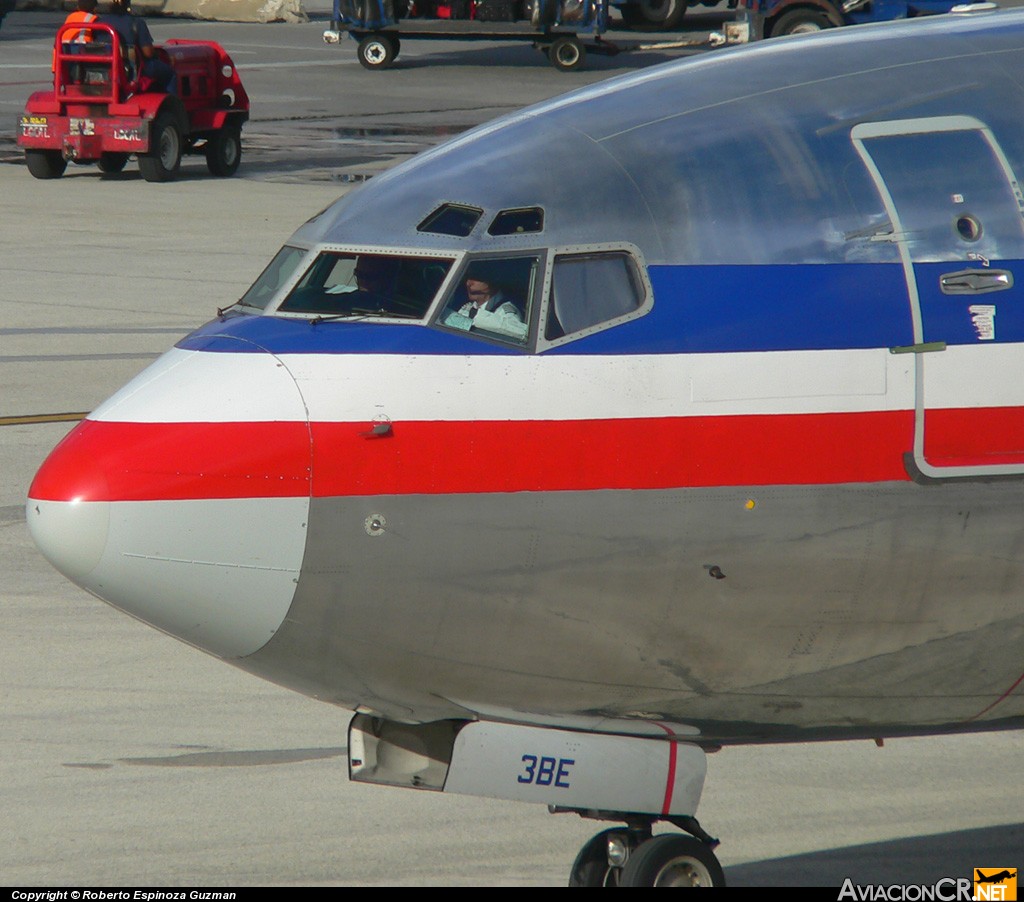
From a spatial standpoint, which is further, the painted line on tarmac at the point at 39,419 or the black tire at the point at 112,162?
the black tire at the point at 112,162

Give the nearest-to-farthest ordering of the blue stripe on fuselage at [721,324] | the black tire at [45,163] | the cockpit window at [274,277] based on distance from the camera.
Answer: the blue stripe on fuselage at [721,324], the cockpit window at [274,277], the black tire at [45,163]

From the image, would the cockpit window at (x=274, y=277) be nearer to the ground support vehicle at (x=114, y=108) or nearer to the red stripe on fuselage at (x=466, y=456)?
the red stripe on fuselage at (x=466, y=456)

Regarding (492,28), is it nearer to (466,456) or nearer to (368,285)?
(368,285)

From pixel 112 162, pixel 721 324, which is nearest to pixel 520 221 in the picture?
pixel 721 324

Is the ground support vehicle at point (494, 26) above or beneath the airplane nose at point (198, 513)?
beneath

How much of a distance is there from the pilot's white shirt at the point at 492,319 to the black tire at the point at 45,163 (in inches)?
1043

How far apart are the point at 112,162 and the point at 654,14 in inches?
1161

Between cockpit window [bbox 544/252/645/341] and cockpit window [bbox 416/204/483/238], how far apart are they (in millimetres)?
359

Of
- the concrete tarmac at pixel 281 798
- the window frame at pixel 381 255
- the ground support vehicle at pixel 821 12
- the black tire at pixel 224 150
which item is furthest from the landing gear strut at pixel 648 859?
the ground support vehicle at pixel 821 12

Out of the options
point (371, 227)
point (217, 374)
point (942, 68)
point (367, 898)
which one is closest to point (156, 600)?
point (217, 374)

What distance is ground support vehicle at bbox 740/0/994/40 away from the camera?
40219 mm

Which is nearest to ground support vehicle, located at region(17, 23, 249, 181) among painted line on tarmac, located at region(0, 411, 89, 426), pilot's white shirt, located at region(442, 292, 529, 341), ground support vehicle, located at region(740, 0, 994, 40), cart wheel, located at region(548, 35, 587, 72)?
painted line on tarmac, located at region(0, 411, 89, 426)

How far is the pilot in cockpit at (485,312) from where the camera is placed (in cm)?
622

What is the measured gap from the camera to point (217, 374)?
6141 mm
